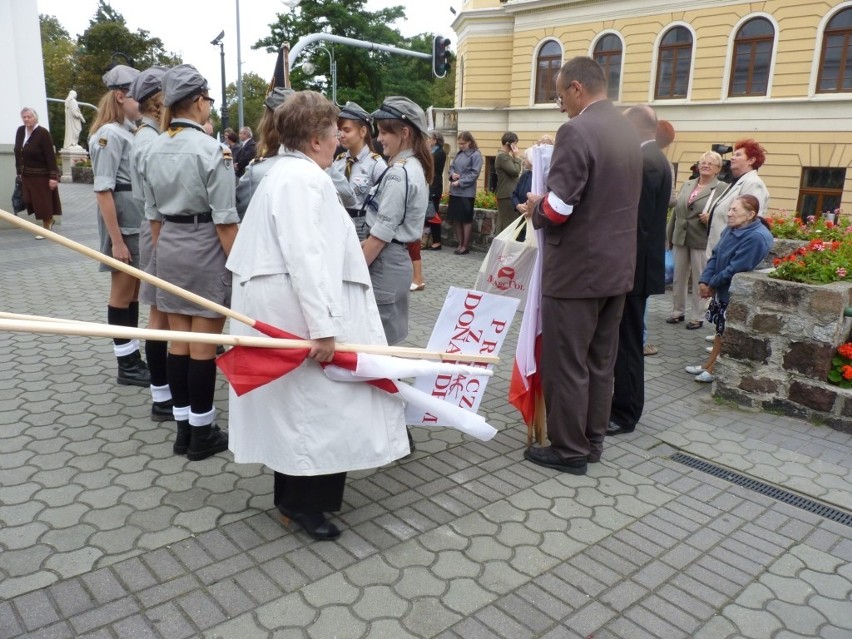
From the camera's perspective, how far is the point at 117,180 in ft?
14.9

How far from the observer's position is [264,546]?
2.99m

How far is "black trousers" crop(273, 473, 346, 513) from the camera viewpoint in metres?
2.95

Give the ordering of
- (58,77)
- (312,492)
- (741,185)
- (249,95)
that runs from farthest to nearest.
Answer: (249,95) → (58,77) → (741,185) → (312,492)

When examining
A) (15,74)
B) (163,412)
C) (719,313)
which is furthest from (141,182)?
(15,74)

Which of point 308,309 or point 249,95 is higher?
point 249,95

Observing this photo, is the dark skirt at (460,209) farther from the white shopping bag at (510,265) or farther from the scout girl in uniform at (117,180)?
the white shopping bag at (510,265)

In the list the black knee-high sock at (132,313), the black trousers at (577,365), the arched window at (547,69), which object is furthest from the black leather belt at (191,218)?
the arched window at (547,69)

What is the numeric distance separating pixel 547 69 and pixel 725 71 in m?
7.82

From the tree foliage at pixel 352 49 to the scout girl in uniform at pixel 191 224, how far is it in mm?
39960

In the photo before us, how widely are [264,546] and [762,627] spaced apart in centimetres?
205

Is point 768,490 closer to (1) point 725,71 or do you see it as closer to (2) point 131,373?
(2) point 131,373

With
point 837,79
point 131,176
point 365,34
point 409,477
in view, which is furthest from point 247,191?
point 365,34

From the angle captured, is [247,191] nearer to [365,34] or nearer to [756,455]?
[756,455]

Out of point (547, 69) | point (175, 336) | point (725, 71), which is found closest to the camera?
point (175, 336)
